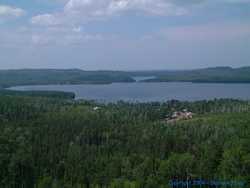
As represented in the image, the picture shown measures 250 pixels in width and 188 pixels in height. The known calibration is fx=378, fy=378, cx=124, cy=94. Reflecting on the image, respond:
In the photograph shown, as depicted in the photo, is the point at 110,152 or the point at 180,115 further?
the point at 180,115

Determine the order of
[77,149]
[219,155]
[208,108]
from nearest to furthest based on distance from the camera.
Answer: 1. [219,155]
2. [77,149]
3. [208,108]

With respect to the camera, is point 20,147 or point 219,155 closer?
point 219,155

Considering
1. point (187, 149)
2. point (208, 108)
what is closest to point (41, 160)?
point (187, 149)

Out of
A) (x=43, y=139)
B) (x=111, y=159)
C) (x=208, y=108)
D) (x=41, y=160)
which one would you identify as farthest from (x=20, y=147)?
(x=208, y=108)

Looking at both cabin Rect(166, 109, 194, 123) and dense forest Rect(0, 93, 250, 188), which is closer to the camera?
dense forest Rect(0, 93, 250, 188)

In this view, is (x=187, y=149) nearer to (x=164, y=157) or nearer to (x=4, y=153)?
(x=164, y=157)

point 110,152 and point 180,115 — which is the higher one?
point 180,115

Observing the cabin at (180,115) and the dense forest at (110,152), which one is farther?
the cabin at (180,115)

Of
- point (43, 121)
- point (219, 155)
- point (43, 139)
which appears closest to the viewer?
point (219, 155)
